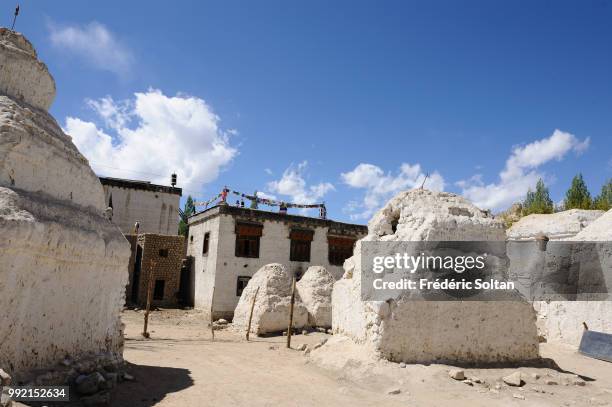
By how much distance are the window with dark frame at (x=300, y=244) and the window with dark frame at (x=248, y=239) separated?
1.77 metres

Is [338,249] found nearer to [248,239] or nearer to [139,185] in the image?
[248,239]

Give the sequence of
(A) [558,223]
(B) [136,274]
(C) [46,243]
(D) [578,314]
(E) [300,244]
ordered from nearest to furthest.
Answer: (C) [46,243] < (D) [578,314] < (B) [136,274] < (E) [300,244] < (A) [558,223]

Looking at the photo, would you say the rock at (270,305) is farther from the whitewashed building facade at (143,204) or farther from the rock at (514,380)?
the whitewashed building facade at (143,204)

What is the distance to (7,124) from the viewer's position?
518 centimetres

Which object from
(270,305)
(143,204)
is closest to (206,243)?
(143,204)

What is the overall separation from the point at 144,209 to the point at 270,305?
1279cm

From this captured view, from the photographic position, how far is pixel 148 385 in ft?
21.9

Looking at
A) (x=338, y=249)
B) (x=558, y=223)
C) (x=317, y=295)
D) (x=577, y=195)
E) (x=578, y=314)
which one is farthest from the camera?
(x=577, y=195)

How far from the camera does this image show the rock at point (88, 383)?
531 cm

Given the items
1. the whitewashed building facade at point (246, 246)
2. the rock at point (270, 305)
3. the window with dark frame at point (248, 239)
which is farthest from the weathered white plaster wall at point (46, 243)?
the window with dark frame at point (248, 239)

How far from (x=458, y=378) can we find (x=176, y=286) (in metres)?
16.0

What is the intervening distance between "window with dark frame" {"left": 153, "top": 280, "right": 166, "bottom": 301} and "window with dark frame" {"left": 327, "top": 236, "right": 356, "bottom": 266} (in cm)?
819

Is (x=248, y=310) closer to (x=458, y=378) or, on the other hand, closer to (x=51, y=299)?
(x=458, y=378)

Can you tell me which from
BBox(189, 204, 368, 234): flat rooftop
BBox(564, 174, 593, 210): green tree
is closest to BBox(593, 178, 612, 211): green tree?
BBox(564, 174, 593, 210): green tree
